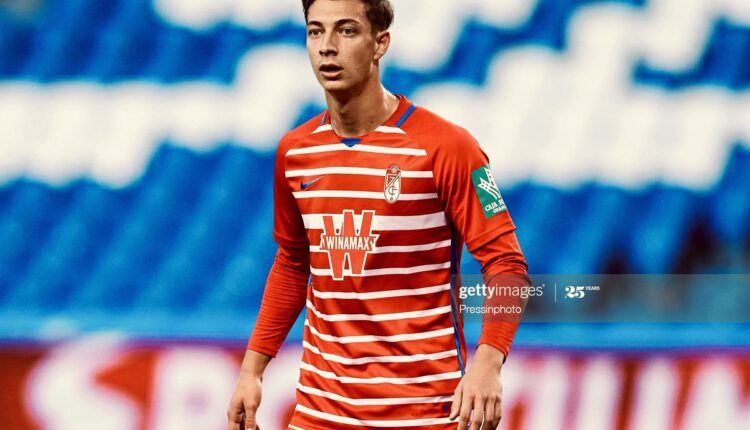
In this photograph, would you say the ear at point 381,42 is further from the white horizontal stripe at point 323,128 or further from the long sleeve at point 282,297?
the long sleeve at point 282,297

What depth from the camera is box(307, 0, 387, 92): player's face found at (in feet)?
8.07

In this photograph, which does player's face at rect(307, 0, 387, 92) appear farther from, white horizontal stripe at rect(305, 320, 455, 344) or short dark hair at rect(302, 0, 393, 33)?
white horizontal stripe at rect(305, 320, 455, 344)

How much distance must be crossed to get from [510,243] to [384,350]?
31cm

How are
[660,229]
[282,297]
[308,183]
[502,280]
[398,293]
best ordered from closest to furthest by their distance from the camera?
[502,280], [398,293], [308,183], [282,297], [660,229]

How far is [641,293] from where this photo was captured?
14.0ft

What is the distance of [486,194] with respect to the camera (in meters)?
2.43

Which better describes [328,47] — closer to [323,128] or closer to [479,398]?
[323,128]

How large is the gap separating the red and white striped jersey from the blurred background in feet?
5.97

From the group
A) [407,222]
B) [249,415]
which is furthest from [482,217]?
[249,415]

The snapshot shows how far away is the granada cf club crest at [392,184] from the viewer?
2.48 metres

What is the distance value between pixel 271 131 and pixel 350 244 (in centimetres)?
213

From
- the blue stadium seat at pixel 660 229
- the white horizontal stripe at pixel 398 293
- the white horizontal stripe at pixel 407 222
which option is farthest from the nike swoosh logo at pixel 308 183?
the blue stadium seat at pixel 660 229

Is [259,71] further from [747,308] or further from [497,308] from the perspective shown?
[497,308]

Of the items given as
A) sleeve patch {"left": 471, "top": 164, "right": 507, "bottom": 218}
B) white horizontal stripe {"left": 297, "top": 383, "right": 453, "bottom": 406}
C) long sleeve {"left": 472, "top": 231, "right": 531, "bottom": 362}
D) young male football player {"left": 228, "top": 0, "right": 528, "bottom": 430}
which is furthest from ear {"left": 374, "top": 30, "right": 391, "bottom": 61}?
white horizontal stripe {"left": 297, "top": 383, "right": 453, "bottom": 406}
